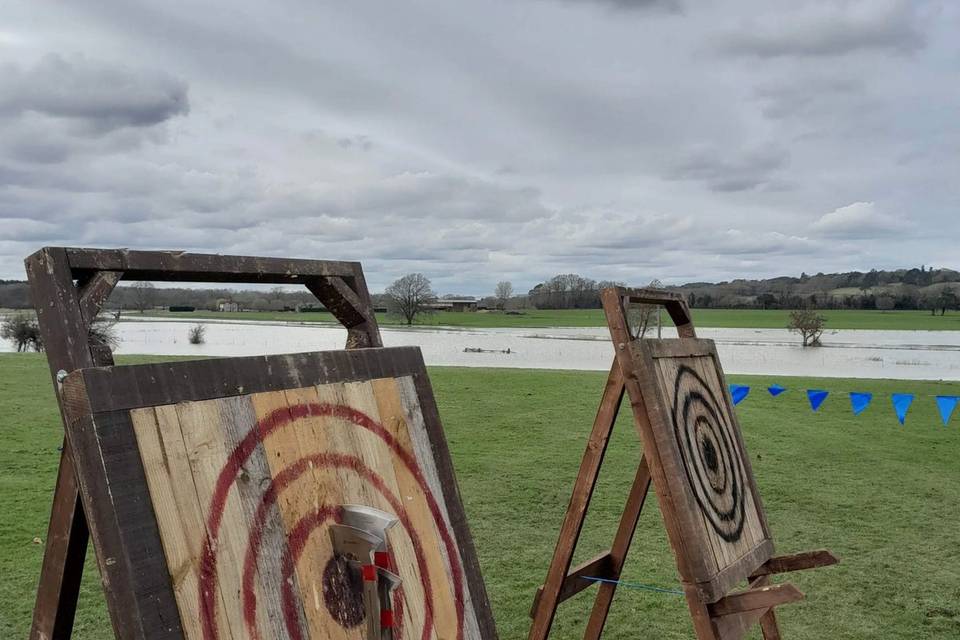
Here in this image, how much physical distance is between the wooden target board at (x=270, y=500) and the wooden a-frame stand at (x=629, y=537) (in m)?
1.04

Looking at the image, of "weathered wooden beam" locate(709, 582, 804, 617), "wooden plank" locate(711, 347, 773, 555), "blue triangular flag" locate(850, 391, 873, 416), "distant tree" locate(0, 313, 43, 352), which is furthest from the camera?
"distant tree" locate(0, 313, 43, 352)

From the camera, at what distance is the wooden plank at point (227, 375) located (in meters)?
1.65

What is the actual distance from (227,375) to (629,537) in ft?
8.43

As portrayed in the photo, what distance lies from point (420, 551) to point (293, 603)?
19.5 inches

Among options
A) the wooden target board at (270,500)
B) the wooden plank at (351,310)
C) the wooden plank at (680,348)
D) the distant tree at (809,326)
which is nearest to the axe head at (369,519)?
the wooden target board at (270,500)

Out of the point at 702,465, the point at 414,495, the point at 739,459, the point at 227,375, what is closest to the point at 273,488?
the point at 227,375

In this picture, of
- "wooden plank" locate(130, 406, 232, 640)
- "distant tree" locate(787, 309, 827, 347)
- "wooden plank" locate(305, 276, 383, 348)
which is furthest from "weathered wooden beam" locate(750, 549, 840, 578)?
"distant tree" locate(787, 309, 827, 347)

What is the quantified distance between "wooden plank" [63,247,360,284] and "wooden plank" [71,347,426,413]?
289 mm

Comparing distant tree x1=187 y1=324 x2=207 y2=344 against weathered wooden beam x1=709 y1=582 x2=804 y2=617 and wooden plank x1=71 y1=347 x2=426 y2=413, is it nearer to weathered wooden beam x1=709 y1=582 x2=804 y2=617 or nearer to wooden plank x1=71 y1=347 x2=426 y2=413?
weathered wooden beam x1=709 y1=582 x2=804 y2=617

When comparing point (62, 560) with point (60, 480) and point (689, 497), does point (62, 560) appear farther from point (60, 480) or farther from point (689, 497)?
point (689, 497)

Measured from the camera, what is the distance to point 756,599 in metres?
2.99

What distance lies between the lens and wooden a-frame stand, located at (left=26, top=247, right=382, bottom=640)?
1.71 metres

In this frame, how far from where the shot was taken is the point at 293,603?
1.82 m

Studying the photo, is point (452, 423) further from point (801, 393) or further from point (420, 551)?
point (420, 551)
